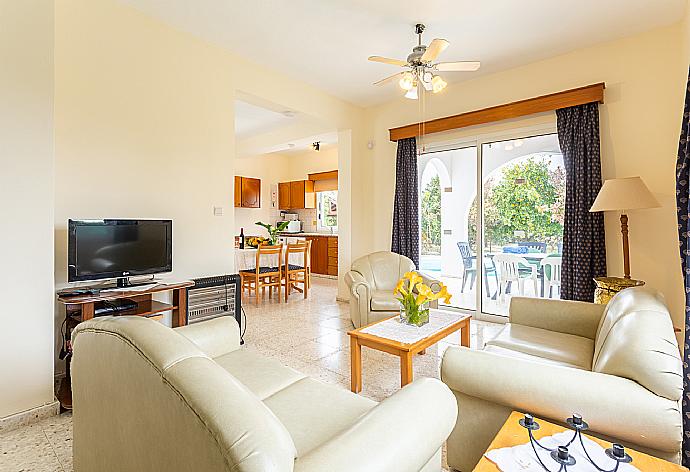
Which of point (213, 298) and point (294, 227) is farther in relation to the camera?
point (294, 227)

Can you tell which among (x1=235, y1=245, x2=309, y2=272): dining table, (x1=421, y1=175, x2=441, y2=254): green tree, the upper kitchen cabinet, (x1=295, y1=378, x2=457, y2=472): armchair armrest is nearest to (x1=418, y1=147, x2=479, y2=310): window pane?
(x1=421, y1=175, x2=441, y2=254): green tree

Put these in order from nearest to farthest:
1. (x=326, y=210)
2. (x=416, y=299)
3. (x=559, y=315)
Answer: (x=559, y=315)
(x=416, y=299)
(x=326, y=210)

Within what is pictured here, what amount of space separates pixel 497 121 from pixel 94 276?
14.5 feet

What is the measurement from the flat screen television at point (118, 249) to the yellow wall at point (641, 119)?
4171mm

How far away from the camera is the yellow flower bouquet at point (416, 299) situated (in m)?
2.66

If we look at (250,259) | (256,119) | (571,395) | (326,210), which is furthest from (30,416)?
(326,210)

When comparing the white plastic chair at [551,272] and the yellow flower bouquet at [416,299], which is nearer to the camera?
the yellow flower bouquet at [416,299]

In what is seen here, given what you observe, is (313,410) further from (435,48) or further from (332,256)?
(332,256)

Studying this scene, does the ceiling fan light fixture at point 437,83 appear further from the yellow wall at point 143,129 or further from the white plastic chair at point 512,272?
the white plastic chair at point 512,272

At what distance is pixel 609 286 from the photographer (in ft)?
Answer: 10.1

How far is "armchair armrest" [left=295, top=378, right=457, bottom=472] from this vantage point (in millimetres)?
885

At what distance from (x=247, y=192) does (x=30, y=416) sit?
6.24 meters

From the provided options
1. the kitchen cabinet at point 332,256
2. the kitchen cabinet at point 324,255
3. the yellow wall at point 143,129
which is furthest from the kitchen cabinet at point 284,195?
the yellow wall at point 143,129

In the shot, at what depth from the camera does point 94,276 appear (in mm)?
2654
